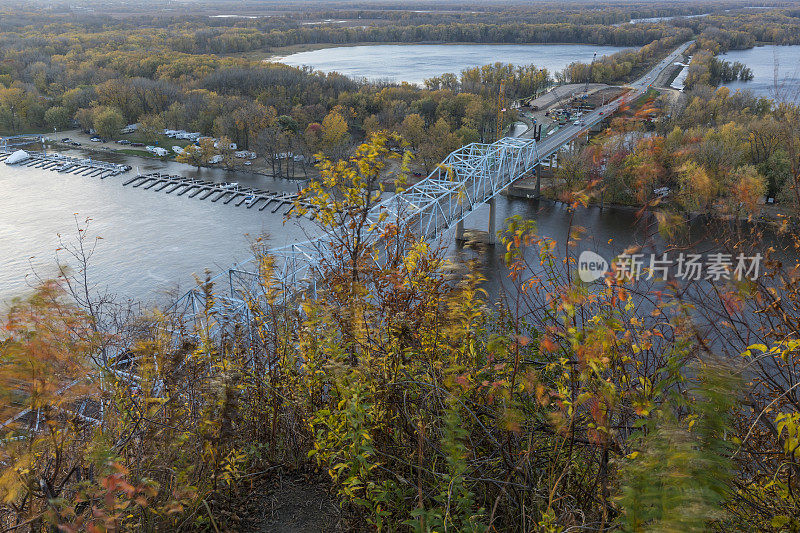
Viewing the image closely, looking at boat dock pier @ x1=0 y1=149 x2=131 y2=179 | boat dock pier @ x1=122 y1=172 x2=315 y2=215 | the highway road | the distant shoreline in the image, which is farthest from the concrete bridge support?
the distant shoreline

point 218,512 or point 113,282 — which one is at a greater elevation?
point 218,512

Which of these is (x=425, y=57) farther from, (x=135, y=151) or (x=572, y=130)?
(x=135, y=151)

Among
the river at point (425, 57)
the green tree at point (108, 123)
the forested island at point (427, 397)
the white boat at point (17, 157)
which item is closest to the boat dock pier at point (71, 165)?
the white boat at point (17, 157)

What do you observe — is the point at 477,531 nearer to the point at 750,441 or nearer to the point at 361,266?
the point at 750,441

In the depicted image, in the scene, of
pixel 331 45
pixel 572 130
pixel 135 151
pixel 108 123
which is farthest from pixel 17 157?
pixel 331 45

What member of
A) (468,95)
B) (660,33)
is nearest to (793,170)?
(468,95)

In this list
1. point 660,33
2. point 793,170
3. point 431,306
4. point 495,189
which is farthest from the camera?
point 660,33

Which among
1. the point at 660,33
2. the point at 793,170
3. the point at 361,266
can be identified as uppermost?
the point at 660,33
